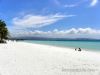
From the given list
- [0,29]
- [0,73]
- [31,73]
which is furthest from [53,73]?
[0,29]

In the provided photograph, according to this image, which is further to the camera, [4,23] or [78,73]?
[4,23]

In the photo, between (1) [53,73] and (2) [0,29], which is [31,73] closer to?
(1) [53,73]

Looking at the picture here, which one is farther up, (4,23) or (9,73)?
(4,23)

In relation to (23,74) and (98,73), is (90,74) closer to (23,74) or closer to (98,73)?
(98,73)

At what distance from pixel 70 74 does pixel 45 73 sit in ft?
3.65

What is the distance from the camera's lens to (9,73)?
820 centimetres

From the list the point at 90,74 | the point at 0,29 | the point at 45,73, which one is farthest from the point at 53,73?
the point at 0,29

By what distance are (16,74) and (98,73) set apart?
142 inches

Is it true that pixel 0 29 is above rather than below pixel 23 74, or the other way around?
above

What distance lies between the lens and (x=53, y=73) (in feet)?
27.6

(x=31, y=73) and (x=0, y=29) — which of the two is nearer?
(x=31, y=73)

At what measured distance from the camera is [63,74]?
8.17m

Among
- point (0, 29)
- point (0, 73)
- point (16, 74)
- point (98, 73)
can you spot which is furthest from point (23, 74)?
point (0, 29)

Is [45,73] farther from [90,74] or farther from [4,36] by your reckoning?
[4,36]
